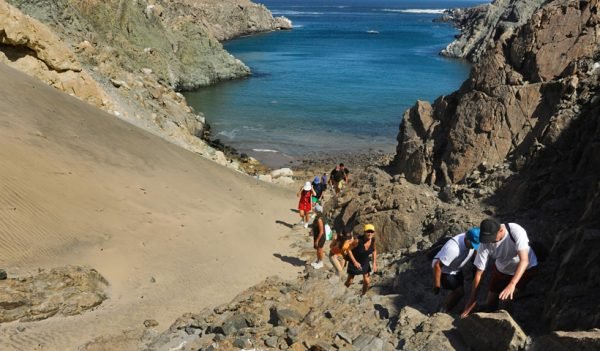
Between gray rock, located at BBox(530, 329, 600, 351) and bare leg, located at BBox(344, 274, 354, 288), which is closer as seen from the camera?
gray rock, located at BBox(530, 329, 600, 351)

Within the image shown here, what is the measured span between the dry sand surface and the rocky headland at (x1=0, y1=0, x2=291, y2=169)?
140 inches

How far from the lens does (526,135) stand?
12.5 m

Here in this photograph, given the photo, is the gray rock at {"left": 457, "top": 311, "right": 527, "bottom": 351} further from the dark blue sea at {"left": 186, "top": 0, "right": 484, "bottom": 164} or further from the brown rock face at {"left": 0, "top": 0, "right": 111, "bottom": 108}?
the dark blue sea at {"left": 186, "top": 0, "right": 484, "bottom": 164}

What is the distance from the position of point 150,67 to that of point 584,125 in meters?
42.4

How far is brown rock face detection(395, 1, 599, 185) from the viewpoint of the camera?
12516mm

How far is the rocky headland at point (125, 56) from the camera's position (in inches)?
883

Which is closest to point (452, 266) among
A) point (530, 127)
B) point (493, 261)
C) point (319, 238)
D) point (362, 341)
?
point (493, 261)

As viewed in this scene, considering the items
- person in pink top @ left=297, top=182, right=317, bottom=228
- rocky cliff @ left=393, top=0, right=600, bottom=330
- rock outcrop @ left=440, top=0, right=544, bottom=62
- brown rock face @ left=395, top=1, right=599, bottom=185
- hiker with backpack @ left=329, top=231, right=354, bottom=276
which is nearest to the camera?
rocky cliff @ left=393, top=0, right=600, bottom=330

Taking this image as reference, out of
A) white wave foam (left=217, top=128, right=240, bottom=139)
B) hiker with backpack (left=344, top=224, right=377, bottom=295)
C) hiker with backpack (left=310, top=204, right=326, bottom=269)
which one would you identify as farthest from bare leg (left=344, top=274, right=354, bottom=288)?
white wave foam (left=217, top=128, right=240, bottom=139)

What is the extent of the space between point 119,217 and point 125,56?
3321cm

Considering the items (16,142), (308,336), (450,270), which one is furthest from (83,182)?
(450,270)

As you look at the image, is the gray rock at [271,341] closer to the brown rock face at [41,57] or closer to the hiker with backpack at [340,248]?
the hiker with backpack at [340,248]

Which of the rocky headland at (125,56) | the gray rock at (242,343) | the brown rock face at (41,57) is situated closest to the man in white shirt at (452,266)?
the gray rock at (242,343)

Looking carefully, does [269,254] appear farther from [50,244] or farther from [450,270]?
[450,270]
